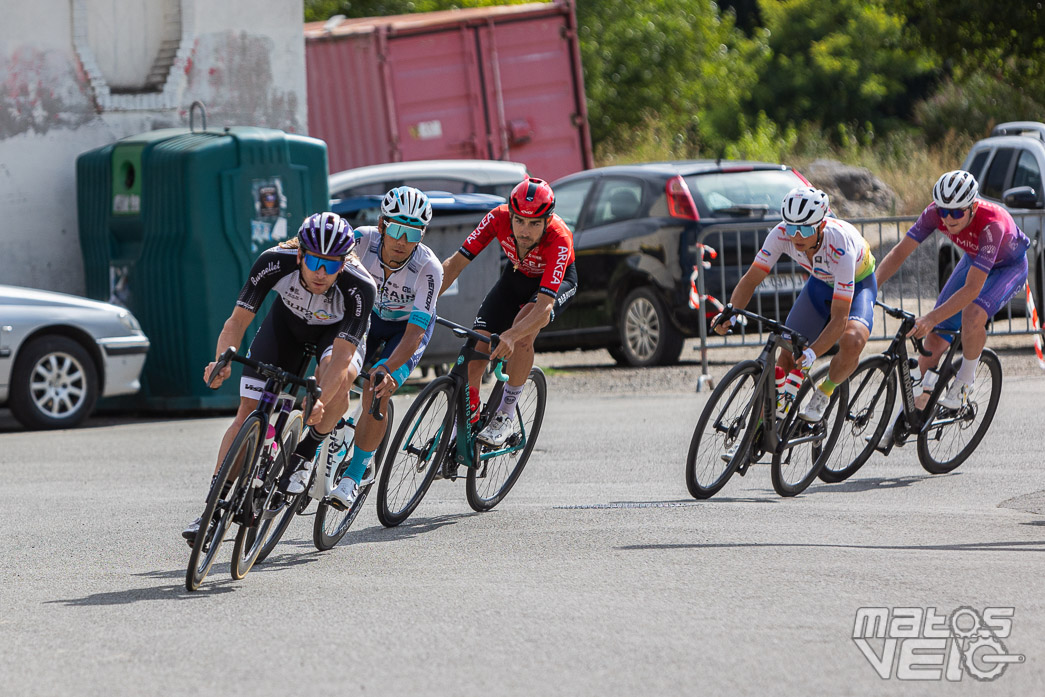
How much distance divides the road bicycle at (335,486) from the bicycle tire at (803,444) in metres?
2.18

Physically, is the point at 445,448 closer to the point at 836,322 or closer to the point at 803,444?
the point at 803,444

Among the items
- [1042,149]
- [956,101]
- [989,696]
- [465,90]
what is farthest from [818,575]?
[956,101]

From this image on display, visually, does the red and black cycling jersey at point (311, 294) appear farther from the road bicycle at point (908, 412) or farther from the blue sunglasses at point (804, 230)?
the road bicycle at point (908, 412)

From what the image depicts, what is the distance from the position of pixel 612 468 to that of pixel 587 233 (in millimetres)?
5487

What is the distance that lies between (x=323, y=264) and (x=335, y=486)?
1.21 m

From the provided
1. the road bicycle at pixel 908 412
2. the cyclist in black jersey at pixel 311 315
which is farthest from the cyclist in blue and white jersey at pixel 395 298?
the road bicycle at pixel 908 412

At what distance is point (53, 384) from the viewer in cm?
1258

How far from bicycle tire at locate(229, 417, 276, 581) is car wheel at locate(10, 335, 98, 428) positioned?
6.17 m

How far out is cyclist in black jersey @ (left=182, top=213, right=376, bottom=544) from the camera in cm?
650

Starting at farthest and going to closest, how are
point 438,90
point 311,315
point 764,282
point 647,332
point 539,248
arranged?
point 438,90
point 647,332
point 764,282
point 539,248
point 311,315

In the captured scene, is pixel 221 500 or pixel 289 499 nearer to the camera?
pixel 221 500

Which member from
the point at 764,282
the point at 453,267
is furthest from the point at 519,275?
the point at 764,282

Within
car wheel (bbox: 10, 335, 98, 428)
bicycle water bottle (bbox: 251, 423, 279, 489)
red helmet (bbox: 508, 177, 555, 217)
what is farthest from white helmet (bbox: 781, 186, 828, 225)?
car wheel (bbox: 10, 335, 98, 428)

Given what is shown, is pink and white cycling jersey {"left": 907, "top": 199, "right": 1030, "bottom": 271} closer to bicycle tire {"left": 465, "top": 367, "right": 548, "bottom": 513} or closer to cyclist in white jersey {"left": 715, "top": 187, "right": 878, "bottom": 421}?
cyclist in white jersey {"left": 715, "top": 187, "right": 878, "bottom": 421}
